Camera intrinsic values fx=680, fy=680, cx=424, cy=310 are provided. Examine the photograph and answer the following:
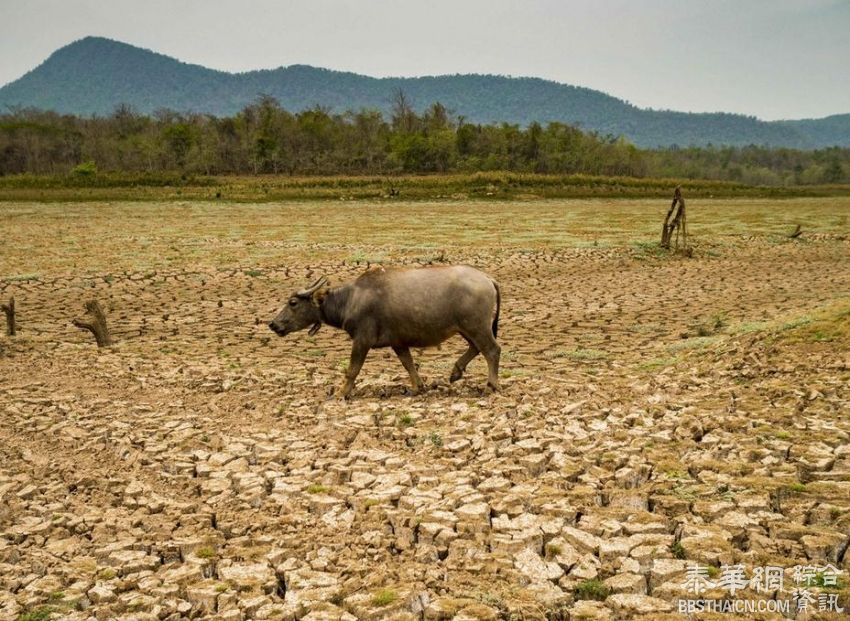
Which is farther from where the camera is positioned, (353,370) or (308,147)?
(308,147)

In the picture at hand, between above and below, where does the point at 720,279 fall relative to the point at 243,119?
below

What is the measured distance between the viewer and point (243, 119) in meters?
98.2

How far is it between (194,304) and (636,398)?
10871mm

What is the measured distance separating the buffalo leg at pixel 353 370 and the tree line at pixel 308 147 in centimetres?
7645

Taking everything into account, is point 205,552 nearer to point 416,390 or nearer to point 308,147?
point 416,390

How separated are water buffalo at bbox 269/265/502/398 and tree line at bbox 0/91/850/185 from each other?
76.4 metres

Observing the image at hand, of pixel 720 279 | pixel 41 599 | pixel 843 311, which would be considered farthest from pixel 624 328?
pixel 41 599

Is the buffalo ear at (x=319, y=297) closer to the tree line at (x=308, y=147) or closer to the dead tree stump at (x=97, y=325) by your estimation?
the dead tree stump at (x=97, y=325)

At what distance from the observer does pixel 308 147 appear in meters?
91.6

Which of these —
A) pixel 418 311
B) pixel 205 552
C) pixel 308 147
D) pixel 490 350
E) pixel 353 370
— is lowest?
pixel 205 552

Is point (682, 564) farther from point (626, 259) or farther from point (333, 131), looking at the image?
point (333, 131)

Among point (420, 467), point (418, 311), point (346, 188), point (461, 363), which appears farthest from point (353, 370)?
point (346, 188)

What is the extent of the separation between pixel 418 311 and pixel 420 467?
100 inches

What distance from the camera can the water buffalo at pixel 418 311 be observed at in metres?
8.39
